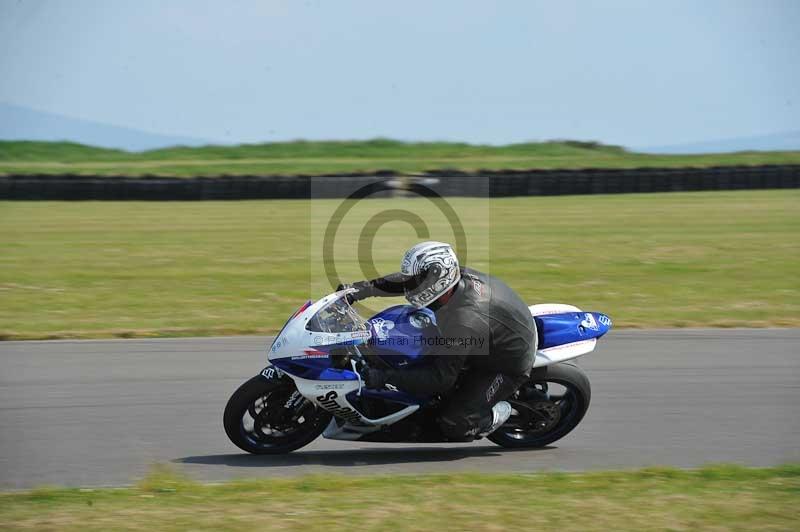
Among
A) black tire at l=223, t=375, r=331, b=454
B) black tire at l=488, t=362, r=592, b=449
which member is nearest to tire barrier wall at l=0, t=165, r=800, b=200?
black tire at l=488, t=362, r=592, b=449

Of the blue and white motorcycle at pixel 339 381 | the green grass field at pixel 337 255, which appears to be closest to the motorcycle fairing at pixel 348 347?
the blue and white motorcycle at pixel 339 381

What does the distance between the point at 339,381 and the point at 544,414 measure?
149 cm

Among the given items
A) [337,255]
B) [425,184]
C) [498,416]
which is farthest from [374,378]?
[425,184]

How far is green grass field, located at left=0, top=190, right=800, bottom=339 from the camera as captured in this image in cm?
1177

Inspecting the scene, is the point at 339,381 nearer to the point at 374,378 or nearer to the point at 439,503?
the point at 374,378

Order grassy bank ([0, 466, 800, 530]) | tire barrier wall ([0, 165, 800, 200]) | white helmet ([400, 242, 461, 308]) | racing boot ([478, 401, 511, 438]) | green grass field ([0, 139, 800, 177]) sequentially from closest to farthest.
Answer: grassy bank ([0, 466, 800, 530]), white helmet ([400, 242, 461, 308]), racing boot ([478, 401, 511, 438]), tire barrier wall ([0, 165, 800, 200]), green grass field ([0, 139, 800, 177])

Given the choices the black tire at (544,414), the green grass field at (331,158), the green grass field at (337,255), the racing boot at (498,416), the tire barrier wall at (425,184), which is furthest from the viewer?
the green grass field at (331,158)

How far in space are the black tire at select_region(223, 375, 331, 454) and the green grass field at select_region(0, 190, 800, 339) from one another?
460 cm

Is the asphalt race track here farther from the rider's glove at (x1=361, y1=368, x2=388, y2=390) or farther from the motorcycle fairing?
the rider's glove at (x1=361, y1=368, x2=388, y2=390)

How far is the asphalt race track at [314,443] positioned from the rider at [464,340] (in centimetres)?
36

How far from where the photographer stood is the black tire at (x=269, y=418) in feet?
19.5

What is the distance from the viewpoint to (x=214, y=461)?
5996mm

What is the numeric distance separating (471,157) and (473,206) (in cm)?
1802

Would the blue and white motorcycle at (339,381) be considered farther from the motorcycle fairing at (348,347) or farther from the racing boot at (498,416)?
the racing boot at (498,416)
